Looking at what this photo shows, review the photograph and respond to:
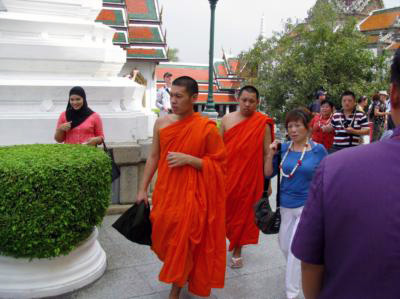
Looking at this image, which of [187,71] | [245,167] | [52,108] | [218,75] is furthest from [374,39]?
[52,108]

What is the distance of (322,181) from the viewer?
1.19 meters

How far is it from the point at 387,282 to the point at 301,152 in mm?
2163

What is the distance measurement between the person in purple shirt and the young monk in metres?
1.76

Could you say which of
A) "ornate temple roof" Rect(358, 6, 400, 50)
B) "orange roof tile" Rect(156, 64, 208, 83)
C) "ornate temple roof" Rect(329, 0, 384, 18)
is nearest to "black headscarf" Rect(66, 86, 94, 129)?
"ornate temple roof" Rect(358, 6, 400, 50)

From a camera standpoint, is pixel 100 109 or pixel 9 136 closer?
pixel 9 136

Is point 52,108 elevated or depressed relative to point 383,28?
depressed

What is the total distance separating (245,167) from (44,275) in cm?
193

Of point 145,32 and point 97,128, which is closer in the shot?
point 97,128

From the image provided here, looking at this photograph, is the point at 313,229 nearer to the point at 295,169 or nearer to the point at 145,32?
the point at 295,169

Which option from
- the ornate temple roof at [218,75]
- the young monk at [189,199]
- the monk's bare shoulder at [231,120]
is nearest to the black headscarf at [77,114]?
the young monk at [189,199]

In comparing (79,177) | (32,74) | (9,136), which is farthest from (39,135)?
(79,177)

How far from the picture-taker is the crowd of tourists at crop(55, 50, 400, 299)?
112 cm

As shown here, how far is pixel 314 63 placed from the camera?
14430mm

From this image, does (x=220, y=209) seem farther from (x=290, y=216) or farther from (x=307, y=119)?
(x=307, y=119)
